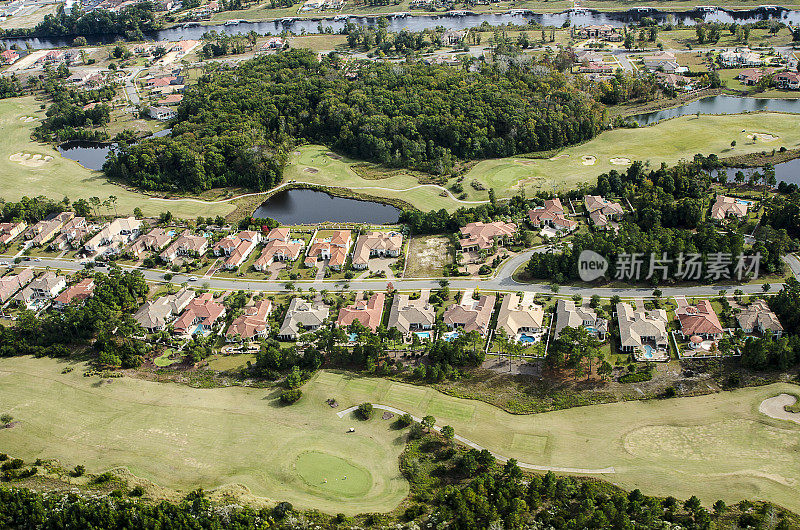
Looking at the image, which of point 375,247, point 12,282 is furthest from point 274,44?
point 12,282

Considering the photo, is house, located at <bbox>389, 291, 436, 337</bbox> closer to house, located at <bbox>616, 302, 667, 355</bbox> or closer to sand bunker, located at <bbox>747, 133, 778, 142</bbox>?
house, located at <bbox>616, 302, 667, 355</bbox>

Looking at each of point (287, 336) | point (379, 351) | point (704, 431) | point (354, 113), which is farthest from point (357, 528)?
point (354, 113)

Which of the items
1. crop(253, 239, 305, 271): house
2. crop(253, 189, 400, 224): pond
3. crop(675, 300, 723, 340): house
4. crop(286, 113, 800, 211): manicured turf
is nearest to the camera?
crop(675, 300, 723, 340): house

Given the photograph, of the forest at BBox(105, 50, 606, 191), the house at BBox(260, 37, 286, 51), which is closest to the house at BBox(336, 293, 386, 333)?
the forest at BBox(105, 50, 606, 191)

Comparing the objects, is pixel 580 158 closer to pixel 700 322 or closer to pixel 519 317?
pixel 700 322

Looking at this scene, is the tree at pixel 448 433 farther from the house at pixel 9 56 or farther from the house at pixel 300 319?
the house at pixel 9 56

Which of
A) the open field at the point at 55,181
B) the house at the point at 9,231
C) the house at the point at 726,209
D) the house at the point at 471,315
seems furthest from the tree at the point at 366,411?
the house at the point at 9,231

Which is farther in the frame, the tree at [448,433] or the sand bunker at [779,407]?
the sand bunker at [779,407]
